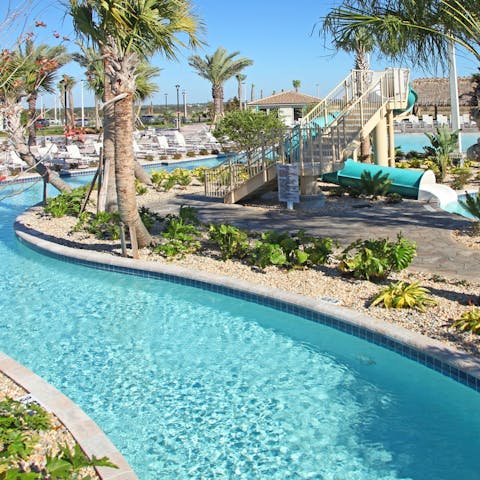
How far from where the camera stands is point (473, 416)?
6172 millimetres

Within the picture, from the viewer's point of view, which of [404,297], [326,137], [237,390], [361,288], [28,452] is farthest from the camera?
[326,137]

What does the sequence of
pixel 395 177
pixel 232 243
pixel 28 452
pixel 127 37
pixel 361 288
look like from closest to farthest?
pixel 28 452 → pixel 361 288 → pixel 127 37 → pixel 232 243 → pixel 395 177

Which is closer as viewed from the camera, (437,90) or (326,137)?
(326,137)

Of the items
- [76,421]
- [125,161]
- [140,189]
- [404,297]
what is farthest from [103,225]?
[76,421]

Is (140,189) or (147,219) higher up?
(140,189)

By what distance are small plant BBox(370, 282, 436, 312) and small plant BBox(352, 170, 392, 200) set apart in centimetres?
764

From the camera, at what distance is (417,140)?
37344 mm

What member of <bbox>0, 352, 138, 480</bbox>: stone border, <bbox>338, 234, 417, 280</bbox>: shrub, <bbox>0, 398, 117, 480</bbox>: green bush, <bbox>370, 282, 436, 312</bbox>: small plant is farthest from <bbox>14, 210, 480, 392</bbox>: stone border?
<bbox>0, 398, 117, 480</bbox>: green bush

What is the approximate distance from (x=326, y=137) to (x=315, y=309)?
26.3 ft

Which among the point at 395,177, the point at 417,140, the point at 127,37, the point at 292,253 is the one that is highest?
the point at 127,37

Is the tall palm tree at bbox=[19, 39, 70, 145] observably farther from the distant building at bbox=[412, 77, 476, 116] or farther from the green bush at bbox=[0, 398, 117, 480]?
the distant building at bbox=[412, 77, 476, 116]

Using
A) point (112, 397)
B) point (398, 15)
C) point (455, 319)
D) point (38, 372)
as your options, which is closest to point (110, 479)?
point (112, 397)

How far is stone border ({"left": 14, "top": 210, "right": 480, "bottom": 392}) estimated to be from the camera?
22.1 ft

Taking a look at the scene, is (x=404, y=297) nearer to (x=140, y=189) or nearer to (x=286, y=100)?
(x=140, y=189)
